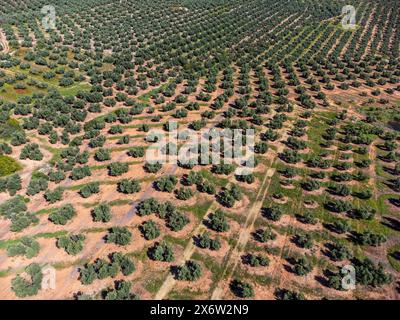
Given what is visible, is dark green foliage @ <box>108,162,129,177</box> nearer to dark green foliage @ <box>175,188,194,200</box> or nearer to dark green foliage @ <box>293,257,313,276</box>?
dark green foliage @ <box>175,188,194,200</box>

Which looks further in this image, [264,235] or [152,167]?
[152,167]

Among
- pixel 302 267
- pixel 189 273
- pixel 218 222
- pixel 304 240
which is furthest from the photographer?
pixel 218 222

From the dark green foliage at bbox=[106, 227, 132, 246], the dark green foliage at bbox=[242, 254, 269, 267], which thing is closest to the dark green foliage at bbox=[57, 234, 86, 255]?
the dark green foliage at bbox=[106, 227, 132, 246]

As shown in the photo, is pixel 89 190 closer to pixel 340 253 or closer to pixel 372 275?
pixel 340 253

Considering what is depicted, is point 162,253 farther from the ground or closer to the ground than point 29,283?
farther from the ground

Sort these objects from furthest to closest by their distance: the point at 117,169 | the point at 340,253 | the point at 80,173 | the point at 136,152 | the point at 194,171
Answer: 1. the point at 136,152
2. the point at 194,171
3. the point at 117,169
4. the point at 80,173
5. the point at 340,253

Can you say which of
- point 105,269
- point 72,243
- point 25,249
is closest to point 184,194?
point 105,269

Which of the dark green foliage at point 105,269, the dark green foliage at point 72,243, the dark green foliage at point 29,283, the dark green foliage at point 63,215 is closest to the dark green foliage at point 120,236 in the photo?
the dark green foliage at point 105,269

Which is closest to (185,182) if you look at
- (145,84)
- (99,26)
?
(145,84)
